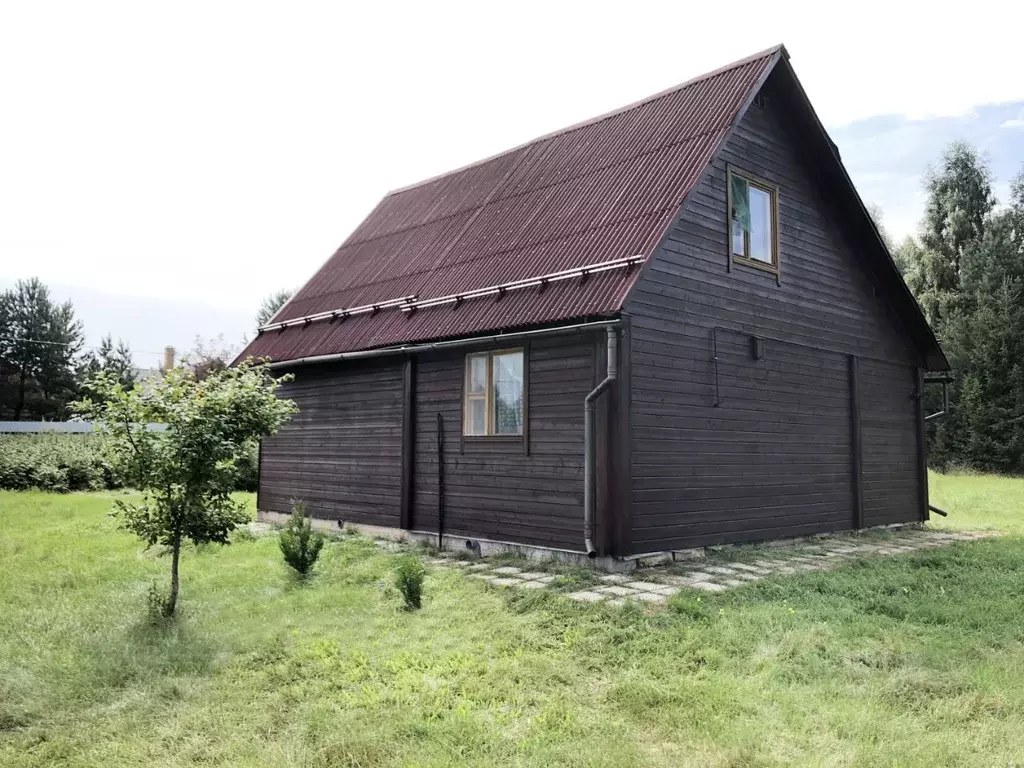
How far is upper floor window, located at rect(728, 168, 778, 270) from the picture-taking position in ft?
35.1

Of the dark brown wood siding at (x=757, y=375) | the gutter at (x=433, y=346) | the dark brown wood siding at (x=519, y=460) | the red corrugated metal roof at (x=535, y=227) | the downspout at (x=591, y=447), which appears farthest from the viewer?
the red corrugated metal roof at (x=535, y=227)

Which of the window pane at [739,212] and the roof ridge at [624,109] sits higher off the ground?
the roof ridge at [624,109]

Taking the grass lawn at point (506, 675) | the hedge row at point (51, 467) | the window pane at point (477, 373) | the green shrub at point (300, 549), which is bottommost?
the grass lawn at point (506, 675)

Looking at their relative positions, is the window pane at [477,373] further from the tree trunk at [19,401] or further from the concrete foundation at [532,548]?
the tree trunk at [19,401]

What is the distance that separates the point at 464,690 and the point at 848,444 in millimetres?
9565

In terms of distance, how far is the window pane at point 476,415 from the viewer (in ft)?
34.2

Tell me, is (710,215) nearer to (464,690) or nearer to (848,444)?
(848,444)

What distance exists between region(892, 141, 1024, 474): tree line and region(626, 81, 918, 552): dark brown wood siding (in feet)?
59.6

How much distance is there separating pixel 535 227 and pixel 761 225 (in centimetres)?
324

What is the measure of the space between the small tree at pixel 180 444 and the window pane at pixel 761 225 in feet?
23.8

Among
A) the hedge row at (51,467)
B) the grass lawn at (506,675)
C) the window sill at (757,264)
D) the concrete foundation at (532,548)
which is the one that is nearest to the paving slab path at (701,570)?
the concrete foundation at (532,548)

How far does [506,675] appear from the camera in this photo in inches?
205

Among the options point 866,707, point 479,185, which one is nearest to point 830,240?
point 479,185

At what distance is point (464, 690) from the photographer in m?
4.96
